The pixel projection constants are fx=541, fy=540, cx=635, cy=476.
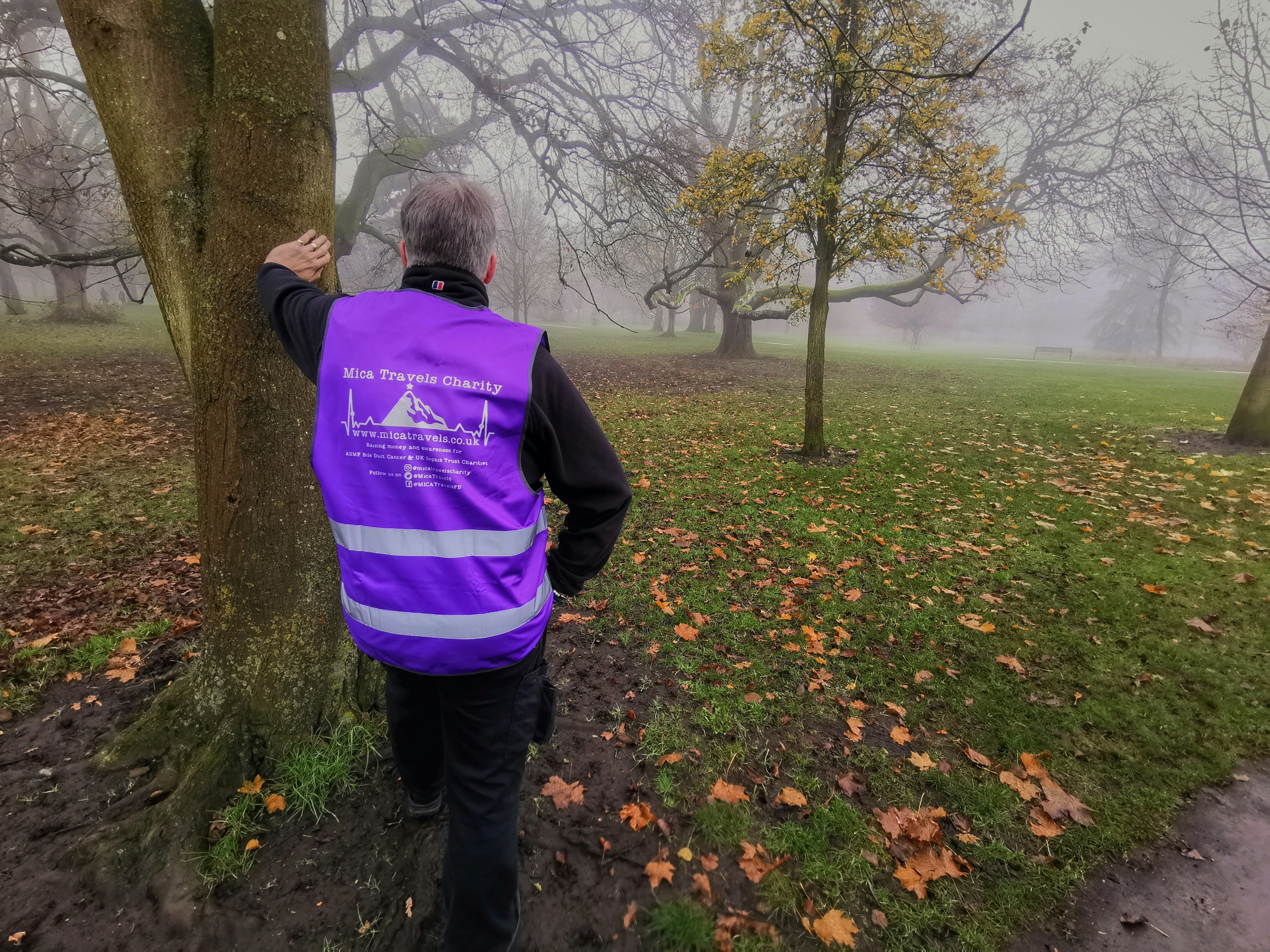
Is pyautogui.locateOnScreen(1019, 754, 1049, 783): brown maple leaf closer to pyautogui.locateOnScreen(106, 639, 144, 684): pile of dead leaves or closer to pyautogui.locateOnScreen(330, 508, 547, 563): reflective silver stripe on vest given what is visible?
pyautogui.locateOnScreen(330, 508, 547, 563): reflective silver stripe on vest

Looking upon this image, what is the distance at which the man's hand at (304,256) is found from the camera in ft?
6.68

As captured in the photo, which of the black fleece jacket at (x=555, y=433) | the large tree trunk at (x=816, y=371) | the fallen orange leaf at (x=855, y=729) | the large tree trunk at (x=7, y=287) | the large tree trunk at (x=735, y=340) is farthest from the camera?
the large tree trunk at (x=7, y=287)

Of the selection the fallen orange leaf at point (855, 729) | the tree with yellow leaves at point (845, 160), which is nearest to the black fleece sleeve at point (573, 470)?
the fallen orange leaf at point (855, 729)

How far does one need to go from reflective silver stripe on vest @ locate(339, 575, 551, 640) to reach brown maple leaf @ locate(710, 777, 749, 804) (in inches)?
63.1

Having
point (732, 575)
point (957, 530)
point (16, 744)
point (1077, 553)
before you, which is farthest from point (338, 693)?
point (1077, 553)

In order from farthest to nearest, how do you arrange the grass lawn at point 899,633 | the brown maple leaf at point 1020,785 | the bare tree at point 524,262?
the bare tree at point 524,262, the brown maple leaf at point 1020,785, the grass lawn at point 899,633

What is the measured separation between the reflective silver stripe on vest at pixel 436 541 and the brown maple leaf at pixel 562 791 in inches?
62.2

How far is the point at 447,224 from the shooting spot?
156cm

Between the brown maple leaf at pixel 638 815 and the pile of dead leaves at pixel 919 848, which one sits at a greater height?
the brown maple leaf at pixel 638 815

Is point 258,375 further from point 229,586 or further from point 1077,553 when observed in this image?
point 1077,553

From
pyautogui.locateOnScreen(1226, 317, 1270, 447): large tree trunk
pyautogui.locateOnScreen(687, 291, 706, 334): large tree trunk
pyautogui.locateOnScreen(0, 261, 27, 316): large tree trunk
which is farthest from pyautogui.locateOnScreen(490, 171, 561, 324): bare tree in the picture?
pyautogui.locateOnScreen(1226, 317, 1270, 447): large tree trunk

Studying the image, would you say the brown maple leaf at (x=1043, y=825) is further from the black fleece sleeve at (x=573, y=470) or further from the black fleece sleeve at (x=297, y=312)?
the black fleece sleeve at (x=297, y=312)

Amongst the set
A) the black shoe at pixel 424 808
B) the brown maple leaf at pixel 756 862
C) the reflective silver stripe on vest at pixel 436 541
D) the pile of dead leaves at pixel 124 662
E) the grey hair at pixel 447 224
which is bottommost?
the brown maple leaf at pixel 756 862

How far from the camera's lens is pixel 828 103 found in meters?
7.16
